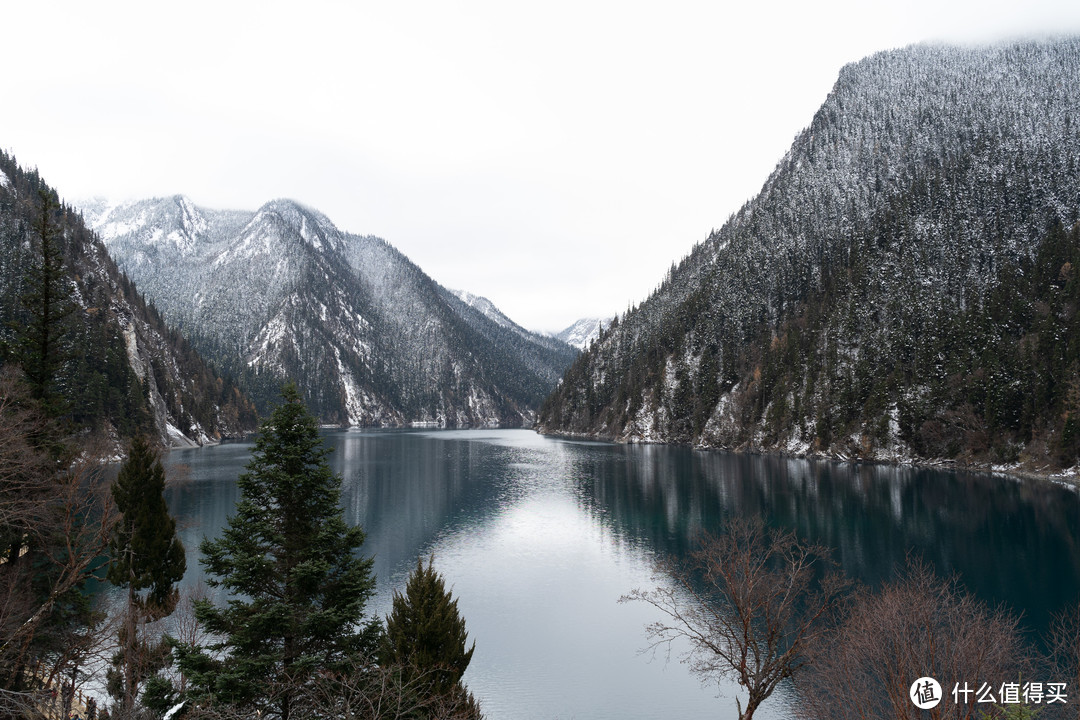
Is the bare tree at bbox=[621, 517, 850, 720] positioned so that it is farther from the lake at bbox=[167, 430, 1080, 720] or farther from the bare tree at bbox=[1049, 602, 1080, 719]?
the bare tree at bbox=[1049, 602, 1080, 719]

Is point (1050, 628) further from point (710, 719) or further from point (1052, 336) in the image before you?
point (1052, 336)

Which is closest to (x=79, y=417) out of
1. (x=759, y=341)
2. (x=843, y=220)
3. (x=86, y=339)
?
(x=86, y=339)

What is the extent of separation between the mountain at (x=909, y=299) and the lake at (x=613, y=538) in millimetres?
13277

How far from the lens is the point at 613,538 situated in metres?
56.9

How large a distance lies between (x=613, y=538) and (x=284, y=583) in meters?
44.0

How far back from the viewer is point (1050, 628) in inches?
1213

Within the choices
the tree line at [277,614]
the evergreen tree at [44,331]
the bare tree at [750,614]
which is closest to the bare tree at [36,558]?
the tree line at [277,614]

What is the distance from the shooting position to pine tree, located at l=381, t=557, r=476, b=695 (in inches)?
663

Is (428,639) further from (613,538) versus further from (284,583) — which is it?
(613,538)

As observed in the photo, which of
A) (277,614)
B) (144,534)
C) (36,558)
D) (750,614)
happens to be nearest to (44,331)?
(36,558)

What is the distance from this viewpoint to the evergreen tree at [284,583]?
15.5m

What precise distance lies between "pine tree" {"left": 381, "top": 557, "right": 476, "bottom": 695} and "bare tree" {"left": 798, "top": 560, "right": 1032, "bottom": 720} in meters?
11.9

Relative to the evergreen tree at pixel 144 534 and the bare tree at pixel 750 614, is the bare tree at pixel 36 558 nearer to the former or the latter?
the evergreen tree at pixel 144 534

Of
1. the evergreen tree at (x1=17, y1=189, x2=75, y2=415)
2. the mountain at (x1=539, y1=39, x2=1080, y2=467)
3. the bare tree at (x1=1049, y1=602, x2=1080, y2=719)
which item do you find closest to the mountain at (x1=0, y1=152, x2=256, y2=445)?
the evergreen tree at (x1=17, y1=189, x2=75, y2=415)
